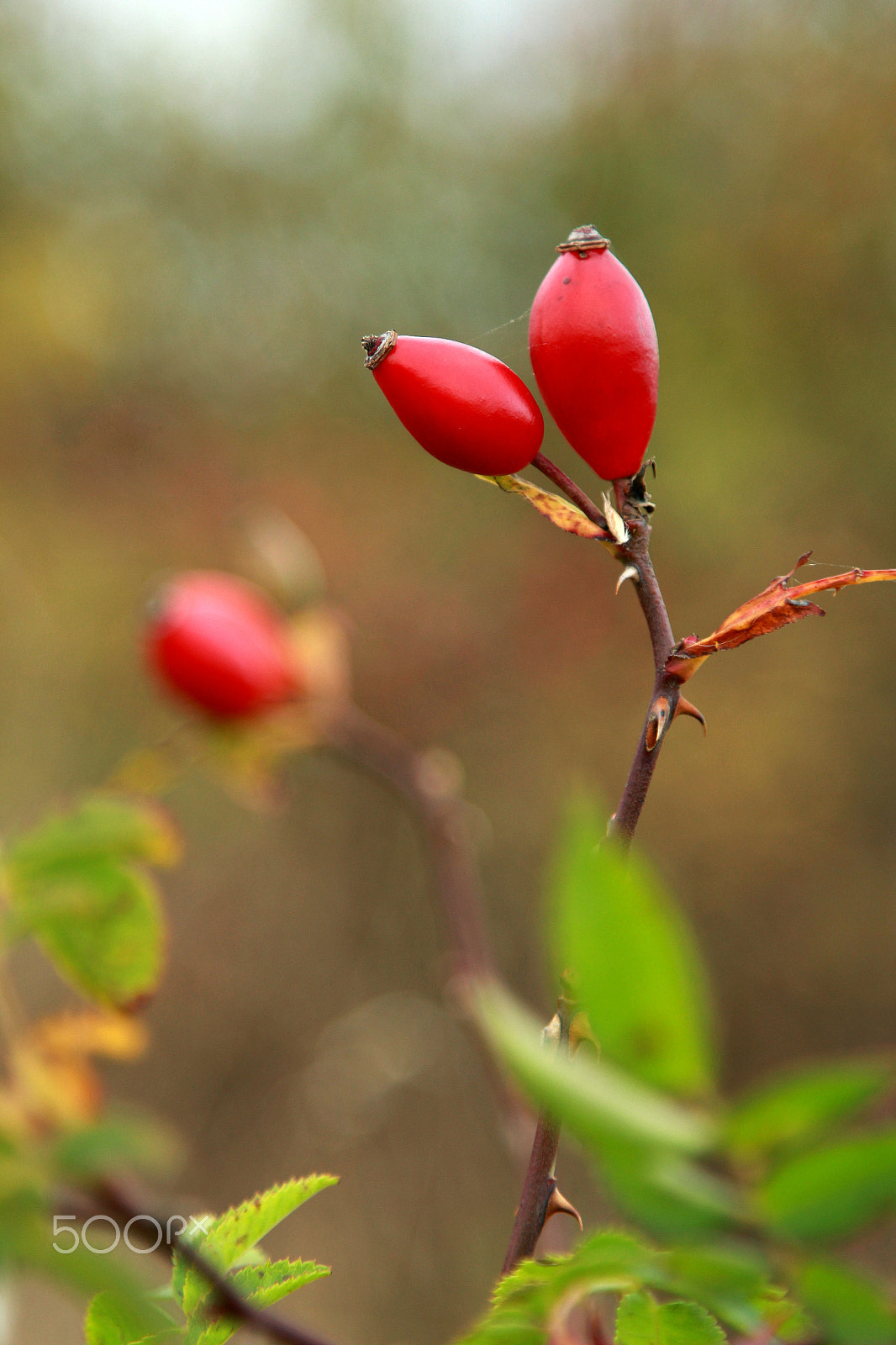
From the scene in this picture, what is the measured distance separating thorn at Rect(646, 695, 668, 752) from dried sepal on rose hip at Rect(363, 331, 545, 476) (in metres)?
0.18

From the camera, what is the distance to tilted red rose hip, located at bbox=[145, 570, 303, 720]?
61.2 inches

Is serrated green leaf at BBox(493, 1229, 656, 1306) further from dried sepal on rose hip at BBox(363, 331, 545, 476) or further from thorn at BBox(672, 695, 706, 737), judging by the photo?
dried sepal on rose hip at BBox(363, 331, 545, 476)

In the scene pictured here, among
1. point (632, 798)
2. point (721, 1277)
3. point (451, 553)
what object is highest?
point (451, 553)

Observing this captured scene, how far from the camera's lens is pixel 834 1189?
0.78 feet

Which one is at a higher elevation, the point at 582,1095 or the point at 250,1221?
the point at 582,1095

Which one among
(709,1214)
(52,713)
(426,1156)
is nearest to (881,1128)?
(709,1214)

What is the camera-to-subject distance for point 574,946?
0.68ft

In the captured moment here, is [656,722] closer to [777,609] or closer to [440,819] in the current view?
[777,609]

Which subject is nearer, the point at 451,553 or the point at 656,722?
the point at 656,722

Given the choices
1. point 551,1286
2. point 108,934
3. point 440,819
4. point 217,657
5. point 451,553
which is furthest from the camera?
point 451,553

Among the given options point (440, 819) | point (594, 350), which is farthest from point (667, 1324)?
point (440, 819)

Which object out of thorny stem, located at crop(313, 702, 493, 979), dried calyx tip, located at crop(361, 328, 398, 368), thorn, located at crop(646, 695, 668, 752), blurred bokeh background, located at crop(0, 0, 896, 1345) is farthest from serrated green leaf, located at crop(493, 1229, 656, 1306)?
blurred bokeh background, located at crop(0, 0, 896, 1345)

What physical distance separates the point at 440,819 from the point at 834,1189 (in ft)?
3.63

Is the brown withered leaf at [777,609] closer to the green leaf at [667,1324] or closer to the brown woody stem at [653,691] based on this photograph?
the brown woody stem at [653,691]
